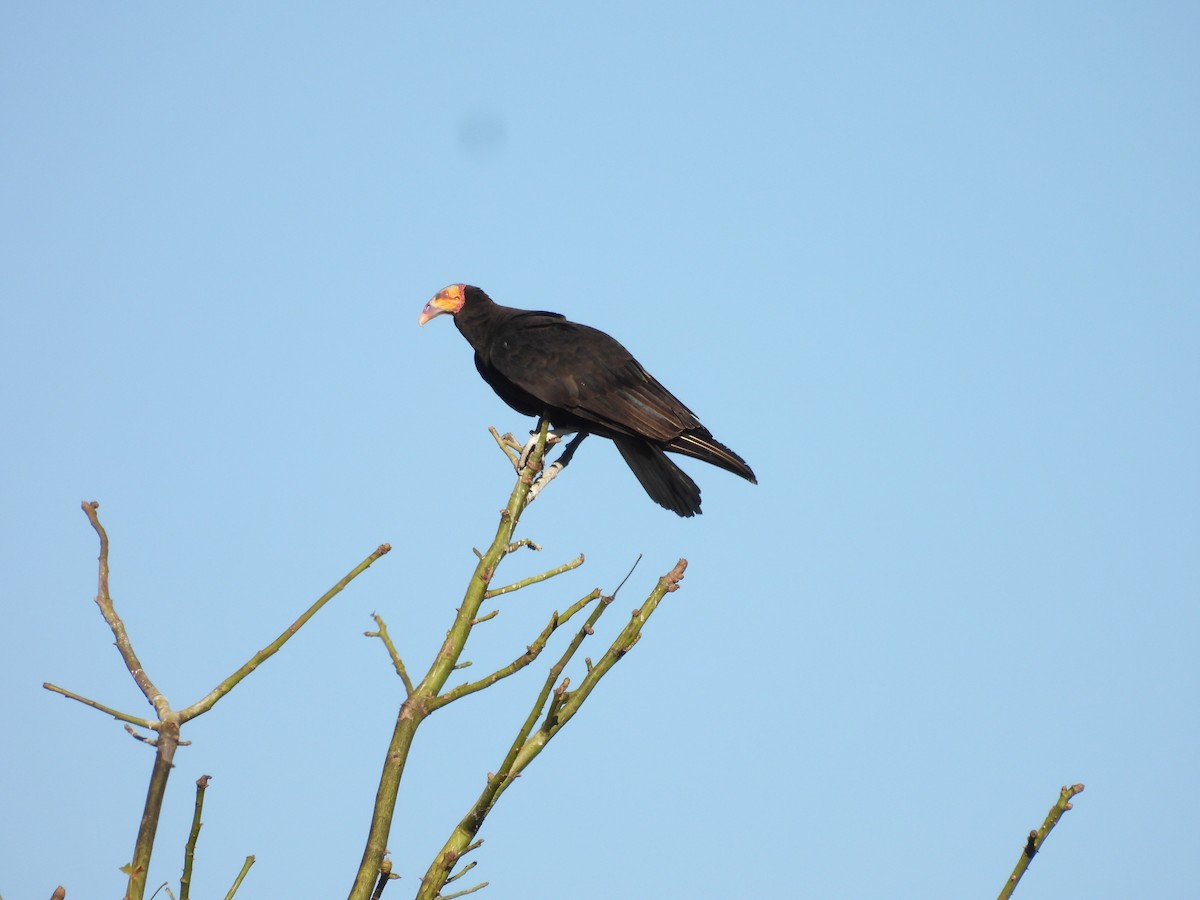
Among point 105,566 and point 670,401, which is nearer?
point 105,566

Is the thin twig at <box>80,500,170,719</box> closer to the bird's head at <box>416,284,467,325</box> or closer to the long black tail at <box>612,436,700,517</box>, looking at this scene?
the long black tail at <box>612,436,700,517</box>

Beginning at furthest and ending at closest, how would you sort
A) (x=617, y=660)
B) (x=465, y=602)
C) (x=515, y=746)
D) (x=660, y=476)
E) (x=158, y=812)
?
(x=660, y=476) → (x=465, y=602) → (x=617, y=660) → (x=515, y=746) → (x=158, y=812)

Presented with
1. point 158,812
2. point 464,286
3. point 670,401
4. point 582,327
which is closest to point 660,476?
point 670,401

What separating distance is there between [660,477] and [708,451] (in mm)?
361

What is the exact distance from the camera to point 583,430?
240 inches

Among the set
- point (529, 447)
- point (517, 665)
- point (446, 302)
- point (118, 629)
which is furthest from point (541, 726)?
point (446, 302)

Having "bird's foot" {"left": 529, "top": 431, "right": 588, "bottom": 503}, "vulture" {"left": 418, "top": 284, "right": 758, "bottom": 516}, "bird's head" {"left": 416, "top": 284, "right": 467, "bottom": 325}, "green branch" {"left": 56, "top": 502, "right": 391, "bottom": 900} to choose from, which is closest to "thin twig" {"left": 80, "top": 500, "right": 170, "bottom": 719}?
"green branch" {"left": 56, "top": 502, "right": 391, "bottom": 900}

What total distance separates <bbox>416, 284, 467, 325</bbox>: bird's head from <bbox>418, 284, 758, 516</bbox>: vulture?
2.57 feet

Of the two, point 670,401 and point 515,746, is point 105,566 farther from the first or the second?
point 670,401

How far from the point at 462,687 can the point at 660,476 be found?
349cm

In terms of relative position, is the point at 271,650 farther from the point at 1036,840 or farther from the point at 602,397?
the point at 602,397

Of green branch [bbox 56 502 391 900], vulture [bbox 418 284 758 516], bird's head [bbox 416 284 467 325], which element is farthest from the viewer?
bird's head [bbox 416 284 467 325]

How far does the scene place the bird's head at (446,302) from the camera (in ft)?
24.3

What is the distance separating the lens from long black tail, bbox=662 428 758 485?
5.53m
